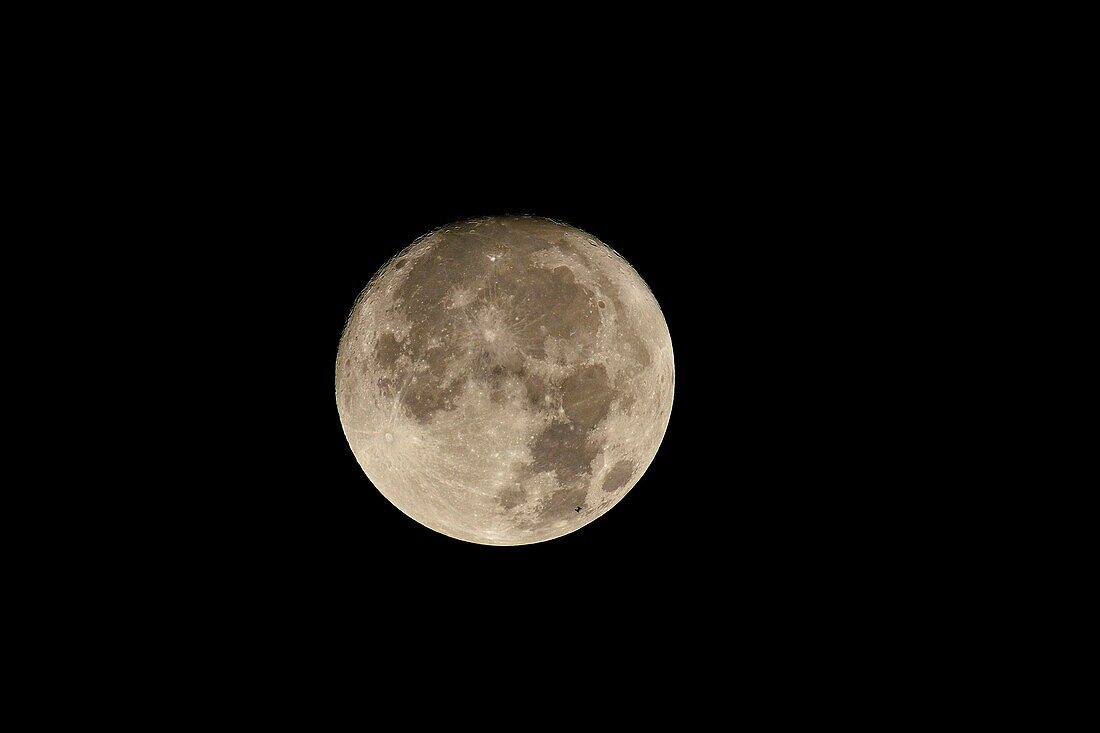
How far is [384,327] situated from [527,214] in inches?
45.2

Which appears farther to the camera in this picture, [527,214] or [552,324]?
[527,214]

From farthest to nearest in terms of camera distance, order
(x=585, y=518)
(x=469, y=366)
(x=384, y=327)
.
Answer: (x=585, y=518) < (x=384, y=327) < (x=469, y=366)

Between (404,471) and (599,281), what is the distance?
1545 millimetres

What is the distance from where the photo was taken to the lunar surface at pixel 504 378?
3.73 m

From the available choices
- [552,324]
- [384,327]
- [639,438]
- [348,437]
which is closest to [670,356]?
[639,438]

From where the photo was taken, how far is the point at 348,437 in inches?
174

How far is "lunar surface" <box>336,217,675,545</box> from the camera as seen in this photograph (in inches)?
147

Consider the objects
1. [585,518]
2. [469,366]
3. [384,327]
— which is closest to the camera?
[469,366]

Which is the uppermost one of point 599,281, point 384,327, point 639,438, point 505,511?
point 599,281

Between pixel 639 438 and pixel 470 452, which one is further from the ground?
pixel 639 438

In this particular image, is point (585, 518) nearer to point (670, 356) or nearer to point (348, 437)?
point (670, 356)

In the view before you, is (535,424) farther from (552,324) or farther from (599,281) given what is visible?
(599,281)

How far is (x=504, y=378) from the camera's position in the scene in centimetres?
369

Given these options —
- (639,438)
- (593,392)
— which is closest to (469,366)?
(593,392)
